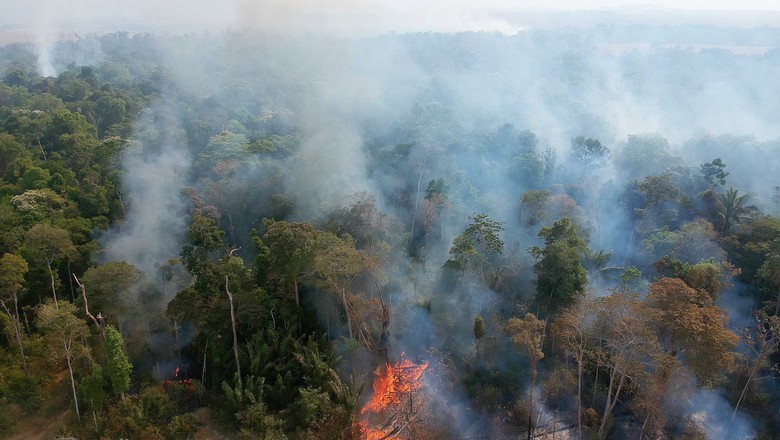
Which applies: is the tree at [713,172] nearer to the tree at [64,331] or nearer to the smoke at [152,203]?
the smoke at [152,203]

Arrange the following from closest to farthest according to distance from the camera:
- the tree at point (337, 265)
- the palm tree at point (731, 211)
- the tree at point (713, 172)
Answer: the tree at point (337, 265) → the palm tree at point (731, 211) → the tree at point (713, 172)

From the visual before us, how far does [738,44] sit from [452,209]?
183 feet

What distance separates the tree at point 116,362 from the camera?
12.7 metres

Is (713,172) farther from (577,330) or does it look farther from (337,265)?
(337,265)

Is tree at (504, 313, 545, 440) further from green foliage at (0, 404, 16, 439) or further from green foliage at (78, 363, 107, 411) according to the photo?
green foliage at (0, 404, 16, 439)

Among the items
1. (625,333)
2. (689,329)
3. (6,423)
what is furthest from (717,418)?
(6,423)

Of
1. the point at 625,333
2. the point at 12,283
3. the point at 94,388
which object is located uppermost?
the point at 12,283

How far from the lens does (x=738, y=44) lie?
58656 millimetres

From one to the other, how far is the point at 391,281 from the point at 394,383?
3405 mm

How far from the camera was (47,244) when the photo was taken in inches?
631

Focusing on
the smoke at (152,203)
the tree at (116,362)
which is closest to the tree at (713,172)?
the smoke at (152,203)

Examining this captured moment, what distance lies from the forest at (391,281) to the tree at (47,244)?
0.10 metres

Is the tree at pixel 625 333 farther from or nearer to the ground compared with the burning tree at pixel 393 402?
farther from the ground

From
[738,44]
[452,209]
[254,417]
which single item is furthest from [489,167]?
[738,44]
